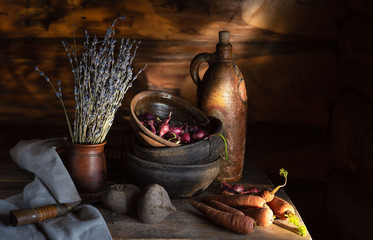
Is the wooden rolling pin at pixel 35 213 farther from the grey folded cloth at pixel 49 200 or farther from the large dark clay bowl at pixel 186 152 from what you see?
the large dark clay bowl at pixel 186 152

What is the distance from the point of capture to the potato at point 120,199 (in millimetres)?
1290

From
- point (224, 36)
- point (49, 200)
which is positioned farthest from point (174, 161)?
point (224, 36)

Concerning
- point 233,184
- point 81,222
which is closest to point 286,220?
point 233,184

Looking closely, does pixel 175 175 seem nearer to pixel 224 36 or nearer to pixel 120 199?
pixel 120 199

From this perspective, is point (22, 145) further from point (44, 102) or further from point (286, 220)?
point (286, 220)

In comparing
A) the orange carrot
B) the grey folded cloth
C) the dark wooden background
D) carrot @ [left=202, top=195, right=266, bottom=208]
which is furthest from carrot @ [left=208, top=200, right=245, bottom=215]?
the dark wooden background

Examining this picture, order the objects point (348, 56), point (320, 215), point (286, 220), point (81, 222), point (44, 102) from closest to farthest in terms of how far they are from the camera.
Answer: point (81, 222)
point (286, 220)
point (348, 56)
point (44, 102)
point (320, 215)

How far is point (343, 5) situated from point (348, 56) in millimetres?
259

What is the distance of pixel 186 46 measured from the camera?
1.98 meters

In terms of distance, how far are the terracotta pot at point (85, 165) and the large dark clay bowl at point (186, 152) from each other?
15 centimetres

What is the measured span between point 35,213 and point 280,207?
791 millimetres

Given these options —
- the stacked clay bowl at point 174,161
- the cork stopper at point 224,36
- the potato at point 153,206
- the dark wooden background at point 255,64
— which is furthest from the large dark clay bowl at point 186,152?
the dark wooden background at point 255,64

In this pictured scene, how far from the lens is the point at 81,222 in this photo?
3.82 ft

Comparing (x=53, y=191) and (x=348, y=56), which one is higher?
(x=348, y=56)
